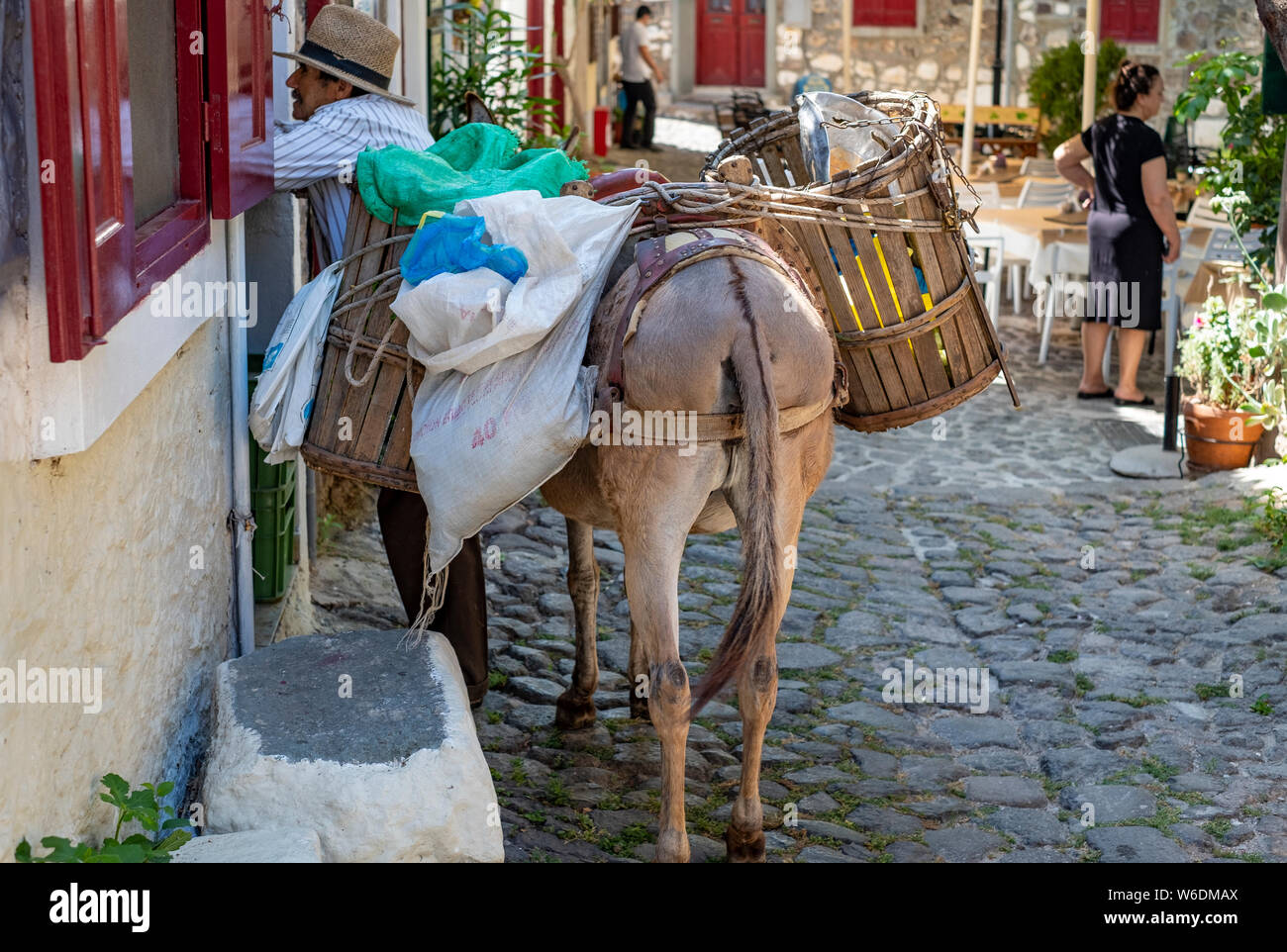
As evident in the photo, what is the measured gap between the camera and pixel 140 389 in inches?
137

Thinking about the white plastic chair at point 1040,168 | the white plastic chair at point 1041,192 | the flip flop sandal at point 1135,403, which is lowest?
the flip flop sandal at point 1135,403

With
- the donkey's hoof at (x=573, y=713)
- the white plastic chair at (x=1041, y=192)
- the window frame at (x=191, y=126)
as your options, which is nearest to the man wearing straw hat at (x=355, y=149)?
the donkey's hoof at (x=573, y=713)

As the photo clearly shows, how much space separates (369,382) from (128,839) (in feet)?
5.01

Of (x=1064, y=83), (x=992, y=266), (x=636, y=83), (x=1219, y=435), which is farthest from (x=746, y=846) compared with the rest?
(x=636, y=83)

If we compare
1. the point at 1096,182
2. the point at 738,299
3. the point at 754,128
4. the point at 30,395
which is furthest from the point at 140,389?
the point at 1096,182

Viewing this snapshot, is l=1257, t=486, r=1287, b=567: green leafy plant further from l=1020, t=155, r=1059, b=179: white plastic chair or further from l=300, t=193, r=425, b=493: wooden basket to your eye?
l=1020, t=155, r=1059, b=179: white plastic chair

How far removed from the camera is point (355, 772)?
358 cm

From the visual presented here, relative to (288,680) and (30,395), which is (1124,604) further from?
(30,395)

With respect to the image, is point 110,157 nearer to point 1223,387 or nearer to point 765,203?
point 765,203

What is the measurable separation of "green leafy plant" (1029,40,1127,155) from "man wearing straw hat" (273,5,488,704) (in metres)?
13.3

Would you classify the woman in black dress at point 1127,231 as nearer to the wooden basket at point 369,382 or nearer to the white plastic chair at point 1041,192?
the white plastic chair at point 1041,192

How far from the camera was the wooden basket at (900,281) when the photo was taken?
14.3ft

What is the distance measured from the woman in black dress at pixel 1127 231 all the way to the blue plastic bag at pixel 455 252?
6818 mm
